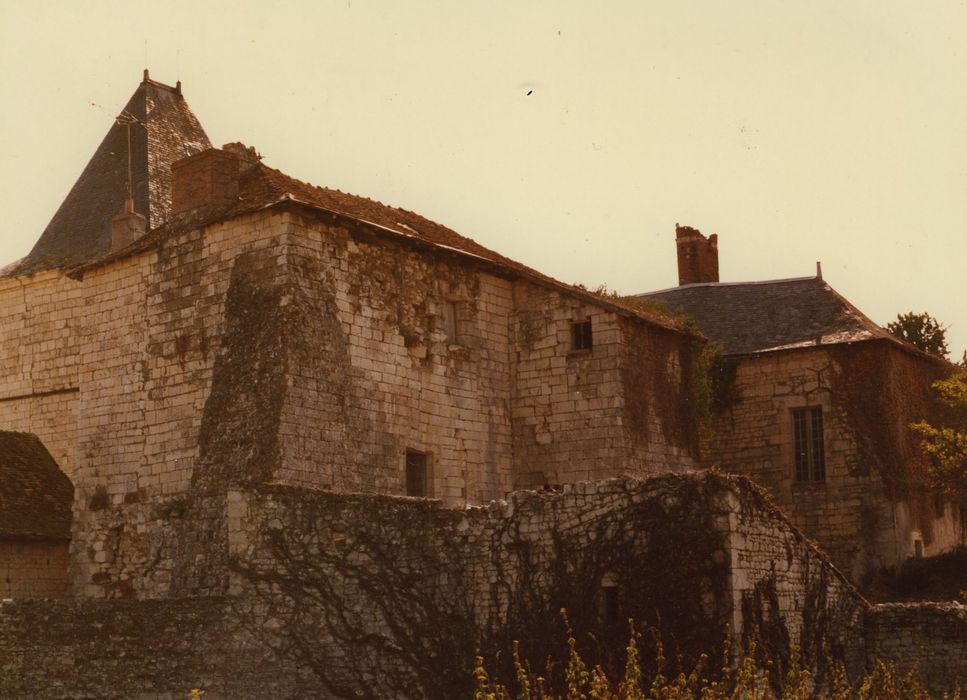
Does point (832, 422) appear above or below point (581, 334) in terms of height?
below

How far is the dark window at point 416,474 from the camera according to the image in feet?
68.1

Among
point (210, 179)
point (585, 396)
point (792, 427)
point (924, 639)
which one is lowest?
A: point (924, 639)

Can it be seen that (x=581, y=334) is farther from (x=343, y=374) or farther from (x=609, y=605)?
(x=609, y=605)

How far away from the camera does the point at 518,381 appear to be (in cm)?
2281

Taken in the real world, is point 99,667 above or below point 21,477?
below

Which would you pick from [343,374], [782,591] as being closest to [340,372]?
[343,374]

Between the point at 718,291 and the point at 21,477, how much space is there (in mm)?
15601

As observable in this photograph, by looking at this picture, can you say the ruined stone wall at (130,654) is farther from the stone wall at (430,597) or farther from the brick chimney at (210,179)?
the brick chimney at (210,179)

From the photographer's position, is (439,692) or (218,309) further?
(218,309)

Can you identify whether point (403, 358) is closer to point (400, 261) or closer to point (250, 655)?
point (400, 261)

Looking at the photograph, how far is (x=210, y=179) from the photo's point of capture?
21.2 m

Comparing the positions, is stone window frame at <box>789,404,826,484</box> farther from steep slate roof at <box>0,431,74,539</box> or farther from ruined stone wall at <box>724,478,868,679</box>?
steep slate roof at <box>0,431,74,539</box>

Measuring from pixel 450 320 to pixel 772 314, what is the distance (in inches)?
374

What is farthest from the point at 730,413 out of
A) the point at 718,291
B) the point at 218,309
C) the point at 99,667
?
the point at 99,667
